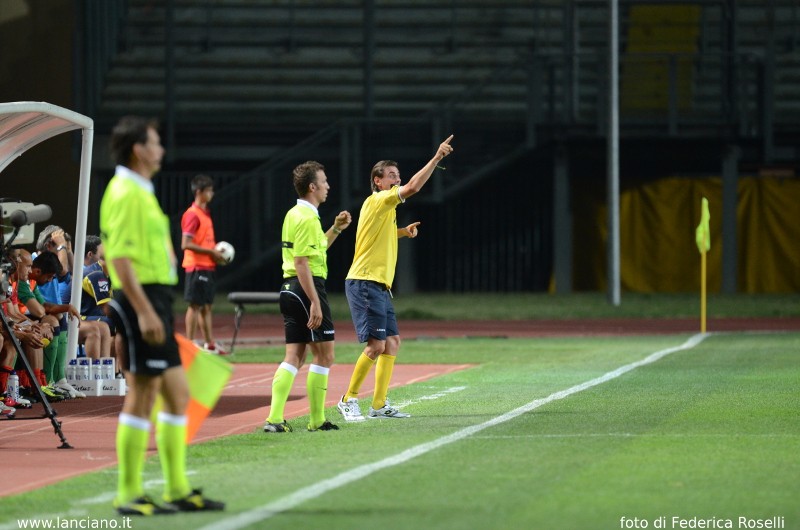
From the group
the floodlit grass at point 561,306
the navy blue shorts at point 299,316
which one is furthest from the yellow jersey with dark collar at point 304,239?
the floodlit grass at point 561,306

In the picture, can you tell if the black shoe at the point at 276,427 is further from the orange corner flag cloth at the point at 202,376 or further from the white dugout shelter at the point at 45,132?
the orange corner flag cloth at the point at 202,376

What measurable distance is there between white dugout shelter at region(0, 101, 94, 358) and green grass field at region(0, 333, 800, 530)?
3139 mm

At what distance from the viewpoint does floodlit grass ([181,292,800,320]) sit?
2862 centimetres

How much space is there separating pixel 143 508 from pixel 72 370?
7.63 meters

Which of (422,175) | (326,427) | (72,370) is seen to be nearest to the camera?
(326,427)

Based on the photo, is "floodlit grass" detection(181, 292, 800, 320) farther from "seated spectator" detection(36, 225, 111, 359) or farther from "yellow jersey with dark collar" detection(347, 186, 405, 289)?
"yellow jersey with dark collar" detection(347, 186, 405, 289)

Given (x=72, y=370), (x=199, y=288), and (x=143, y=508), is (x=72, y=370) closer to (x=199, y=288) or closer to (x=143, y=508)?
(x=199, y=288)

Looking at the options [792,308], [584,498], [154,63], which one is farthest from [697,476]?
[154,63]

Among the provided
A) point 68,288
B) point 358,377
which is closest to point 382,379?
point 358,377

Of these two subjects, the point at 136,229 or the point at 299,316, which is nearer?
the point at 136,229

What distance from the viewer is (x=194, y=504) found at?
26.5 feet

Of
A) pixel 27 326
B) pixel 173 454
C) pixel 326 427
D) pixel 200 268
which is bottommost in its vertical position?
pixel 326 427

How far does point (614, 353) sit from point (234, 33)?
747 inches

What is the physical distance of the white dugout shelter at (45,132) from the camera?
12891 millimetres
